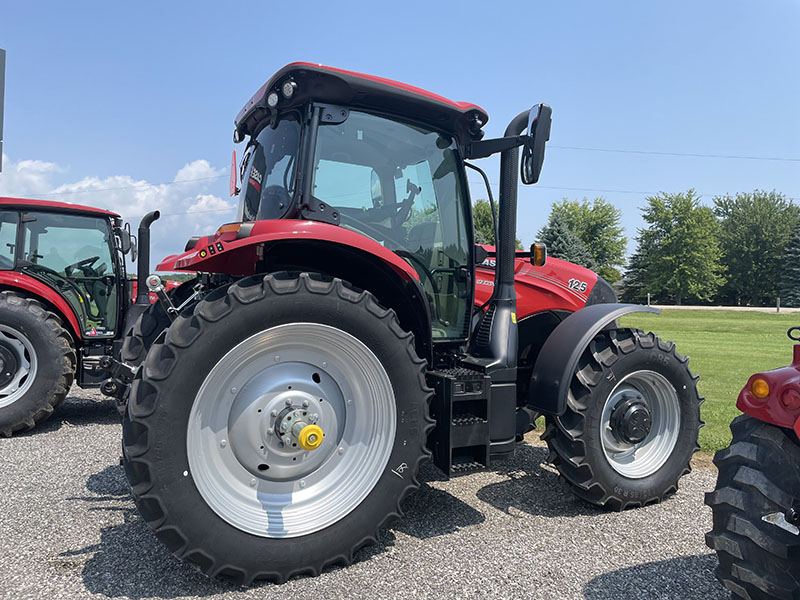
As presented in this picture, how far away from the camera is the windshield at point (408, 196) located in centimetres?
333

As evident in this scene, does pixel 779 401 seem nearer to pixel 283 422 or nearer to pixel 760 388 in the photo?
pixel 760 388

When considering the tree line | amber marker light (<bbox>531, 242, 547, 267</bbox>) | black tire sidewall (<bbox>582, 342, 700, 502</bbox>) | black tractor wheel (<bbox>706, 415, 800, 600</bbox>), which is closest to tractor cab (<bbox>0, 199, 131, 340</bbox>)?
amber marker light (<bbox>531, 242, 547, 267</bbox>)

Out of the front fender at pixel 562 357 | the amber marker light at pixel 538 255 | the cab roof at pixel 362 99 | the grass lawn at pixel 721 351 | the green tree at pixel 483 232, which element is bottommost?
the grass lawn at pixel 721 351

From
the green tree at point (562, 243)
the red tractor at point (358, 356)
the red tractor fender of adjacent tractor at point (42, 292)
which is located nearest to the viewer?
the red tractor at point (358, 356)

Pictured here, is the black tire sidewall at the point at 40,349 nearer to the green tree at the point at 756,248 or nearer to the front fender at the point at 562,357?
the front fender at the point at 562,357

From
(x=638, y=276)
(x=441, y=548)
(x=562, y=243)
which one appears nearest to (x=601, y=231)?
(x=638, y=276)

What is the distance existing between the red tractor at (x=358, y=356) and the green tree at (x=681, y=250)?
168ft

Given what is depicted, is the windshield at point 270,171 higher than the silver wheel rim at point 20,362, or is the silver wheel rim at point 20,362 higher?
the windshield at point 270,171

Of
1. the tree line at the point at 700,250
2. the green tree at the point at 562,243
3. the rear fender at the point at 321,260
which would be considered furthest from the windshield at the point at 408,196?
the tree line at the point at 700,250

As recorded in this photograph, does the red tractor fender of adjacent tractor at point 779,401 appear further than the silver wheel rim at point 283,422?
No

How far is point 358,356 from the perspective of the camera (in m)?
2.99

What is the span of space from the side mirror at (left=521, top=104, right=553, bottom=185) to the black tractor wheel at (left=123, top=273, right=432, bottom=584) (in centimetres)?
123

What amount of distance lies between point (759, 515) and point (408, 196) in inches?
94.4

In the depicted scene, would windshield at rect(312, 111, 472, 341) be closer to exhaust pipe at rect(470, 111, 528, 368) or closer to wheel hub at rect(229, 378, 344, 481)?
exhaust pipe at rect(470, 111, 528, 368)
